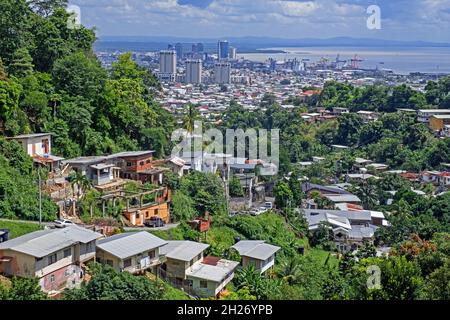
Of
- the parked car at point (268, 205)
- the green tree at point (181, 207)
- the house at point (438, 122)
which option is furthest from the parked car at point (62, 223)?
the house at point (438, 122)

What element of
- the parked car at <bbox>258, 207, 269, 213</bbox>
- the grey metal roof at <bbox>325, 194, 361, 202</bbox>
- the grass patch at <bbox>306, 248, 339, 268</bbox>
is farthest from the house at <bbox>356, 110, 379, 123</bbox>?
the grass patch at <bbox>306, 248, 339, 268</bbox>

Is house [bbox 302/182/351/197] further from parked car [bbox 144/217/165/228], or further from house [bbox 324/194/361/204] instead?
parked car [bbox 144/217/165/228]

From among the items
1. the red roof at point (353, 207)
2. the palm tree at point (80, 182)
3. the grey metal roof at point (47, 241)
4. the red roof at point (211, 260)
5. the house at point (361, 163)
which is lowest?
the red roof at point (353, 207)

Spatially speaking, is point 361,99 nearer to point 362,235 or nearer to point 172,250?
point 362,235

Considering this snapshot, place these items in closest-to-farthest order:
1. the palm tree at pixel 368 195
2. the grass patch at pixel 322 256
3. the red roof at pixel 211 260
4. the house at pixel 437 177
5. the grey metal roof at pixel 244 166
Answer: the red roof at pixel 211 260
the grass patch at pixel 322 256
the grey metal roof at pixel 244 166
the palm tree at pixel 368 195
the house at pixel 437 177

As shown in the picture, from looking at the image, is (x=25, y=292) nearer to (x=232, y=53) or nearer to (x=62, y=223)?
(x=62, y=223)

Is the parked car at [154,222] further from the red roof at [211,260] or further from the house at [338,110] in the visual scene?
the house at [338,110]
